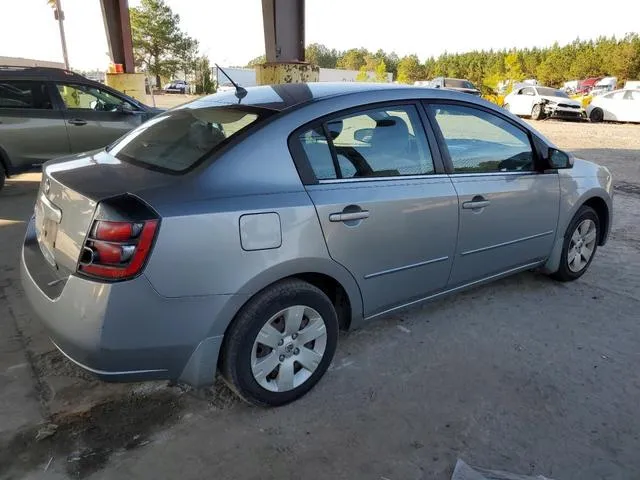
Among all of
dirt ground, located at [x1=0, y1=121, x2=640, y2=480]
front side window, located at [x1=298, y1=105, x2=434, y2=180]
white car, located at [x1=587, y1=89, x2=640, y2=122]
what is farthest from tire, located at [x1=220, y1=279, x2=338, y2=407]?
white car, located at [x1=587, y1=89, x2=640, y2=122]

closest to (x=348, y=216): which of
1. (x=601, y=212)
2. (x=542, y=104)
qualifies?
(x=601, y=212)

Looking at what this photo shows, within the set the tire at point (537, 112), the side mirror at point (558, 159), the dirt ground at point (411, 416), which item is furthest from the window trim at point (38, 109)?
the tire at point (537, 112)

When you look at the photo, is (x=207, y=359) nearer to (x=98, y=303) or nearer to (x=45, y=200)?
(x=98, y=303)

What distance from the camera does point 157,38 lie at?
57594 mm

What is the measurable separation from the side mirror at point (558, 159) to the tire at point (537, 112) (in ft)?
69.5

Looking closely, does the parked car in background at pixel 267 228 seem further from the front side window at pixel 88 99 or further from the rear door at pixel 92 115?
the front side window at pixel 88 99

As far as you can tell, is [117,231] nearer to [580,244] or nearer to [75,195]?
[75,195]

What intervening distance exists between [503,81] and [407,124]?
121 feet

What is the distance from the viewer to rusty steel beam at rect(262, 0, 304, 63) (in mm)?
8609

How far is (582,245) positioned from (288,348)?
3.05 m

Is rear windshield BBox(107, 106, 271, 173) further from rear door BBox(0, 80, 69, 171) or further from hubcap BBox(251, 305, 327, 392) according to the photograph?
rear door BBox(0, 80, 69, 171)

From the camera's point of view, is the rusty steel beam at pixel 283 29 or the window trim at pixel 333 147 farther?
the rusty steel beam at pixel 283 29

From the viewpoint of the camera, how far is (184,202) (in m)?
2.18

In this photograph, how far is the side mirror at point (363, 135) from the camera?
2.88 m
